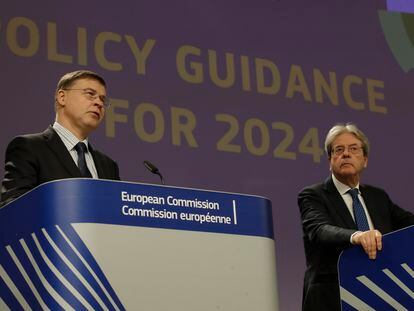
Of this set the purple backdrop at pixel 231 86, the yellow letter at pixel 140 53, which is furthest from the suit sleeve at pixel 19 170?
the yellow letter at pixel 140 53

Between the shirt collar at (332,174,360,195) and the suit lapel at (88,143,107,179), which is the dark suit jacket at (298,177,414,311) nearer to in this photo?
the shirt collar at (332,174,360,195)

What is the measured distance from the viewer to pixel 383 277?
283 cm

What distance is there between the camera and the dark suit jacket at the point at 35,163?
261 cm

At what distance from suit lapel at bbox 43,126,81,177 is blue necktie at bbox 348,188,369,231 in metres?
1.18

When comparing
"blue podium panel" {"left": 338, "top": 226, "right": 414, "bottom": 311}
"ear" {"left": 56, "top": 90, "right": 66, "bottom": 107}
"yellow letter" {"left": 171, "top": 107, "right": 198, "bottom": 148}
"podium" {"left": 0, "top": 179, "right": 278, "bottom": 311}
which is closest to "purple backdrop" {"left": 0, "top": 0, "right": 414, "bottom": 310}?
"yellow letter" {"left": 171, "top": 107, "right": 198, "bottom": 148}

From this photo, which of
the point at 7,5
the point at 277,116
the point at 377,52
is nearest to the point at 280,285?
the point at 277,116

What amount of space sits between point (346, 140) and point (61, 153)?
1.25 m

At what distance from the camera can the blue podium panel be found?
281cm

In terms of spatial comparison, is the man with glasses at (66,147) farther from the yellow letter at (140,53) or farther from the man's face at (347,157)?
the yellow letter at (140,53)

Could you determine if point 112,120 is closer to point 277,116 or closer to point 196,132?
point 196,132

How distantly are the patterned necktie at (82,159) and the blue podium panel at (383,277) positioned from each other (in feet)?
2.92

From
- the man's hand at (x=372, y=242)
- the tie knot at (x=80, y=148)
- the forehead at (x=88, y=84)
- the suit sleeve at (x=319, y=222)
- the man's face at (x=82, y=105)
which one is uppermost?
the forehead at (x=88, y=84)

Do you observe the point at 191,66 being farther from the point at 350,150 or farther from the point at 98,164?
the point at 98,164

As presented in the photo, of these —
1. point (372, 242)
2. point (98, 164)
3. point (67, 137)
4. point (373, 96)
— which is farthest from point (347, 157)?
point (373, 96)
